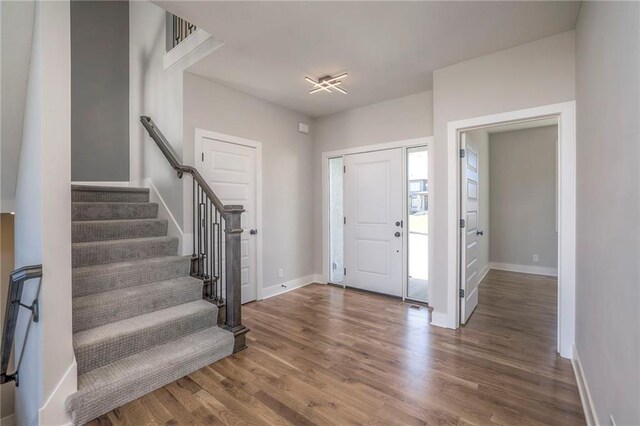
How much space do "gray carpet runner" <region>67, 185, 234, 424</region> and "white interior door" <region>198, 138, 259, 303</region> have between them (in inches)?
30.6

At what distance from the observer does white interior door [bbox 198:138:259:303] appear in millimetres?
3488

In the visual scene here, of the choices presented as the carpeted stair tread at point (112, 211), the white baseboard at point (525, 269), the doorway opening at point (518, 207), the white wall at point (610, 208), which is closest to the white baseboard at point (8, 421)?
the carpeted stair tread at point (112, 211)

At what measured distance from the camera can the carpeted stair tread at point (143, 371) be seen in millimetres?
1776

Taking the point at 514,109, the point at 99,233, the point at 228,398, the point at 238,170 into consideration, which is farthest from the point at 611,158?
the point at 99,233

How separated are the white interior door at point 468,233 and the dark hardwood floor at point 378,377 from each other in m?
0.23

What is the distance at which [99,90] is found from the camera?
3.88 metres

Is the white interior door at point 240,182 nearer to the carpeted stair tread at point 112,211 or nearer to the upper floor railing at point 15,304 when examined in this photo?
the carpeted stair tread at point 112,211

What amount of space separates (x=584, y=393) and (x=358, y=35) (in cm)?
308

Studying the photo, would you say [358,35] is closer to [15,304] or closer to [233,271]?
[233,271]

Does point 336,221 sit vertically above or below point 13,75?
below

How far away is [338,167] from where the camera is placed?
4.75 meters

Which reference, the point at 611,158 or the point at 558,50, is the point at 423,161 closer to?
the point at 558,50

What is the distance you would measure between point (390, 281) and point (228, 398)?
270cm

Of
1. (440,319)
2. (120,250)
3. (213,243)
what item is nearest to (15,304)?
(120,250)
